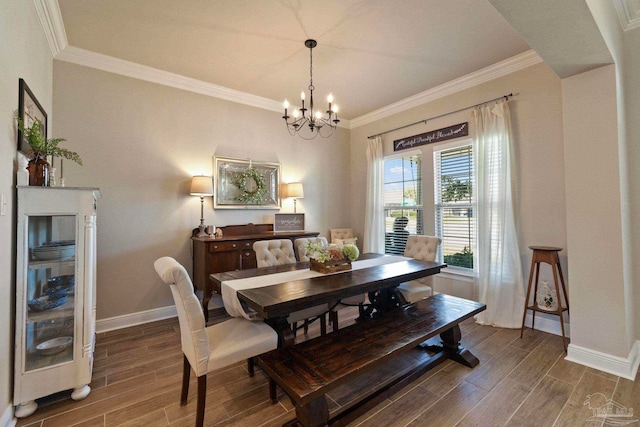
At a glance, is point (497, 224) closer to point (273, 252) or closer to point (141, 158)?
point (273, 252)

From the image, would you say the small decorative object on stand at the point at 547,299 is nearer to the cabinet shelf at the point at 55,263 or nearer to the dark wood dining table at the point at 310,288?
the dark wood dining table at the point at 310,288

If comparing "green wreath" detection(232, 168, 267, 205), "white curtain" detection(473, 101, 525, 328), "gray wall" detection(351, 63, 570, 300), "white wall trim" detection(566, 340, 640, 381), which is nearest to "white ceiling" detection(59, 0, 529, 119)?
"gray wall" detection(351, 63, 570, 300)

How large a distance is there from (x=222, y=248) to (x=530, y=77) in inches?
158

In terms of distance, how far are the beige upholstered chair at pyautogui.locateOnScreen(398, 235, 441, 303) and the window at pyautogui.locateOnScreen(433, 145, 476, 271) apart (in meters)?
0.72

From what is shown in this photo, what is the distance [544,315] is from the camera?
3062 mm

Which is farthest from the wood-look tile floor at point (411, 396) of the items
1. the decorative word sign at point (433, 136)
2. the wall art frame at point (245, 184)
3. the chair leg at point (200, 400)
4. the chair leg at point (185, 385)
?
the decorative word sign at point (433, 136)

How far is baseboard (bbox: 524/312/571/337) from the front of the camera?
2943mm

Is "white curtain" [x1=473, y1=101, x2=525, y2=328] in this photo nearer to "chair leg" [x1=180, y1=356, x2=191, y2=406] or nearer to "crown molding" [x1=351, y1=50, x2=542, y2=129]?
"crown molding" [x1=351, y1=50, x2=542, y2=129]

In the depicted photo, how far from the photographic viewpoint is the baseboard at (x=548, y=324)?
2.94 meters

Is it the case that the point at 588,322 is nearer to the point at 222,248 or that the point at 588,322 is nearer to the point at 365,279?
the point at 365,279

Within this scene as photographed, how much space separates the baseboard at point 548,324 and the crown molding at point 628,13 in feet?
9.36

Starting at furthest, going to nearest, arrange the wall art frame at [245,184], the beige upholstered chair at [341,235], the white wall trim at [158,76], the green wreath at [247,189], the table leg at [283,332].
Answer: the beige upholstered chair at [341,235] → the green wreath at [247,189] → the wall art frame at [245,184] → the white wall trim at [158,76] → the table leg at [283,332]

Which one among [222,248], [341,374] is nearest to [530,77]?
[341,374]

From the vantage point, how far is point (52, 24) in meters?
2.48
